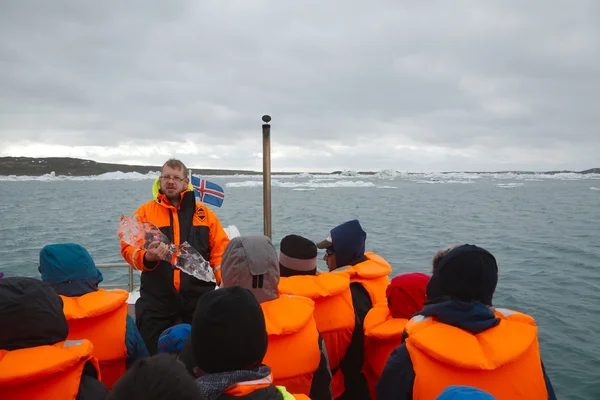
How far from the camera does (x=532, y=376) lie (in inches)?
65.2

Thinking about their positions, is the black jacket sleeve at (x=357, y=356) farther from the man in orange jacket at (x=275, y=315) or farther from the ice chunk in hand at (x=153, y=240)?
the ice chunk in hand at (x=153, y=240)

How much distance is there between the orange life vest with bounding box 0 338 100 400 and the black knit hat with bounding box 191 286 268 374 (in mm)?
524

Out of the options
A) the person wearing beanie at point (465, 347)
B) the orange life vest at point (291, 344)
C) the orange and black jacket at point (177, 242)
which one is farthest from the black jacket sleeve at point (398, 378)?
the orange and black jacket at point (177, 242)

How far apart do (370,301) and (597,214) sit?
23477 millimetres

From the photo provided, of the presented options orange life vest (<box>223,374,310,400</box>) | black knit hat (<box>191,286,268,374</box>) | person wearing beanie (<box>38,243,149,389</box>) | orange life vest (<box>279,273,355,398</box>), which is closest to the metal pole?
orange life vest (<box>279,273,355,398</box>)

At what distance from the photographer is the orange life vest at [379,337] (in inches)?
89.5

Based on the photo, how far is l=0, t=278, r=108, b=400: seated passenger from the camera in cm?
150

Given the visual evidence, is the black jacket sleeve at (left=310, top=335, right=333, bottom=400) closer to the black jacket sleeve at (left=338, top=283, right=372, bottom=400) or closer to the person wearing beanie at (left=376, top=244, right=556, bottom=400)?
the person wearing beanie at (left=376, top=244, right=556, bottom=400)

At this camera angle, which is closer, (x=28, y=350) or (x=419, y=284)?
(x=28, y=350)

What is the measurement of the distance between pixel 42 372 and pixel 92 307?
547 millimetres

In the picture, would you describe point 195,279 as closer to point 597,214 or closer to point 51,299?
point 51,299

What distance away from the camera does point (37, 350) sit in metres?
1.55

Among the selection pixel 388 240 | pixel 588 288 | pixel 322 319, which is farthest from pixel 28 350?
pixel 388 240

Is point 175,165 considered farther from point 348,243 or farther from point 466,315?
point 466,315
